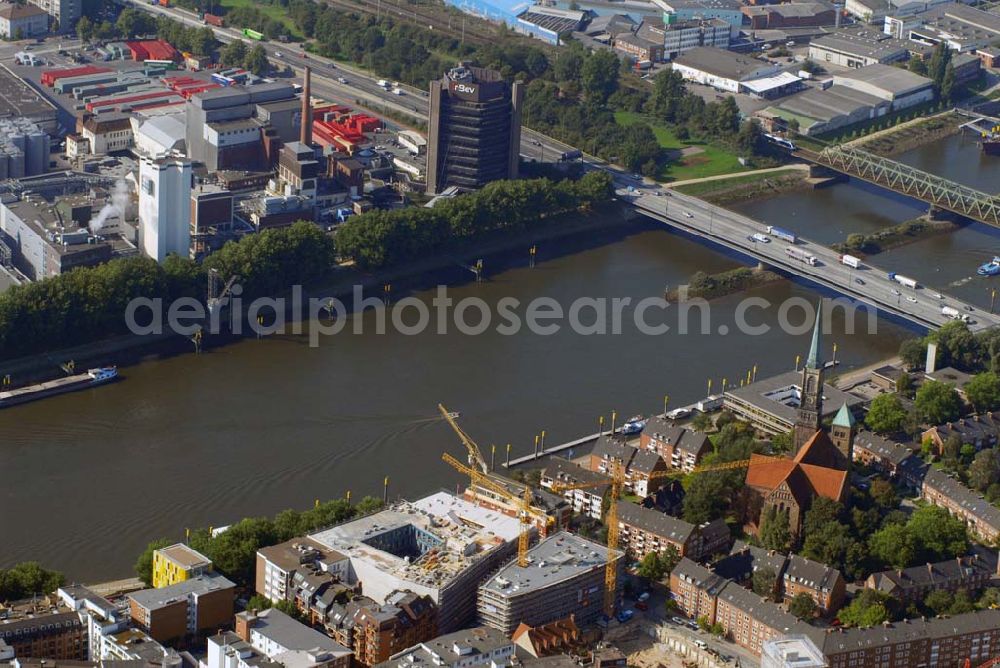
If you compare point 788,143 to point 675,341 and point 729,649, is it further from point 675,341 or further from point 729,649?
point 729,649

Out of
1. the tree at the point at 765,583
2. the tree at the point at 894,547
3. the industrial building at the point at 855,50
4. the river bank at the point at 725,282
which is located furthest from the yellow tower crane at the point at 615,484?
the industrial building at the point at 855,50

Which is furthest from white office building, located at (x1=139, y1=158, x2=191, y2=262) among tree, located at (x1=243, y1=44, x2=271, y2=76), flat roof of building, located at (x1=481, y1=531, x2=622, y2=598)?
tree, located at (x1=243, y1=44, x2=271, y2=76)

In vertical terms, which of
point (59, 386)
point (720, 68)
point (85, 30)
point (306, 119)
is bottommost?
point (59, 386)

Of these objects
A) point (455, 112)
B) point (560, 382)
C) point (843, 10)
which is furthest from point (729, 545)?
point (843, 10)

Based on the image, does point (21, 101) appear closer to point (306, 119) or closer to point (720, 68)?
point (306, 119)

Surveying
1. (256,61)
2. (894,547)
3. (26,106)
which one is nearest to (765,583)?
(894,547)

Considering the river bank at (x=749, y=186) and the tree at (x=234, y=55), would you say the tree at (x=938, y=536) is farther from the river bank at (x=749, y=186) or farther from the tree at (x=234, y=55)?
the tree at (x=234, y=55)

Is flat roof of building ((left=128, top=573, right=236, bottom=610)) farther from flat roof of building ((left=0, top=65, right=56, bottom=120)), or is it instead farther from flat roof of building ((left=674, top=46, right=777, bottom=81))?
flat roof of building ((left=674, top=46, right=777, bottom=81))
